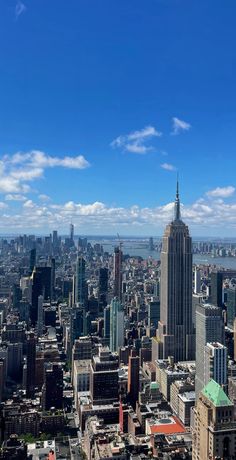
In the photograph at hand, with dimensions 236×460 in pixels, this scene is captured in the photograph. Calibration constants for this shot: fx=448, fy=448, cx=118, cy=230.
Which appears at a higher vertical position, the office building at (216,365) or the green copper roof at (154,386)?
the office building at (216,365)

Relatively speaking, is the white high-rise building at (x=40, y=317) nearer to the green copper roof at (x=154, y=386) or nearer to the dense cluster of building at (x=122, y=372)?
the dense cluster of building at (x=122, y=372)

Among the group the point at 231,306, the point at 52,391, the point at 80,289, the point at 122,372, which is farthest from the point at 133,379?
the point at 80,289

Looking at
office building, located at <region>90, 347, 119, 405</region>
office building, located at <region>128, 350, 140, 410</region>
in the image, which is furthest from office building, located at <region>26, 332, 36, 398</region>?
office building, located at <region>128, 350, 140, 410</region>

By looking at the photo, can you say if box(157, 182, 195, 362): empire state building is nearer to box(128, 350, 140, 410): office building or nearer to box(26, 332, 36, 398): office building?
box(128, 350, 140, 410): office building

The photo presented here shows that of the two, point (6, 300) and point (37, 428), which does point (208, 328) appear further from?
point (6, 300)

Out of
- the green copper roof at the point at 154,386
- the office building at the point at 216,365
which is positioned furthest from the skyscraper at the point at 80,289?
the office building at the point at 216,365

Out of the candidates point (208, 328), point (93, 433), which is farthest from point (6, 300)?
point (93, 433)
